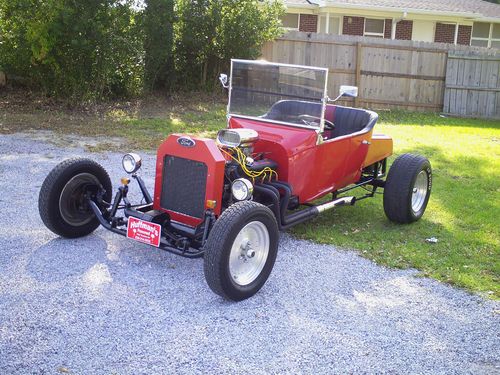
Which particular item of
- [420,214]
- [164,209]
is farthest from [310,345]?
[420,214]

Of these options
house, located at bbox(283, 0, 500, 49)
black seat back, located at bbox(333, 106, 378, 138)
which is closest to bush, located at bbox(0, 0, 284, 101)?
house, located at bbox(283, 0, 500, 49)

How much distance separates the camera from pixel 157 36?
13227 mm

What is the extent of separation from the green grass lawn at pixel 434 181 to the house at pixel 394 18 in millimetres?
6701

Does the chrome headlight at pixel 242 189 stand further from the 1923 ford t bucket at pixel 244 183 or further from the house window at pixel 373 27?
the house window at pixel 373 27

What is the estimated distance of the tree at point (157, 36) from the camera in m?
13.0

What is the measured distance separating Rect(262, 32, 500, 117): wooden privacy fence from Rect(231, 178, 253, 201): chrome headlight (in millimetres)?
11712

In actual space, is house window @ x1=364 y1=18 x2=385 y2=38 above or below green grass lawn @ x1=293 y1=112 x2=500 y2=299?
above

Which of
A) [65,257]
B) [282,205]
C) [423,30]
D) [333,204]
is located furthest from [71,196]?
[423,30]

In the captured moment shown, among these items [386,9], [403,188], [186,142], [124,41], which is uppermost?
[386,9]

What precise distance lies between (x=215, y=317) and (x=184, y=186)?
1.32 meters

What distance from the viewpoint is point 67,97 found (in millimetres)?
12469

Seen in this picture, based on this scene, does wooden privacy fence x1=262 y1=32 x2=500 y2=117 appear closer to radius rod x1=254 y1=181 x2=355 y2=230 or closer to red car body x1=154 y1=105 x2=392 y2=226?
red car body x1=154 y1=105 x2=392 y2=226

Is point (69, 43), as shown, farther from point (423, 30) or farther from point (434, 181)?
point (423, 30)

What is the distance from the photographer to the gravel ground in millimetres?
3502
